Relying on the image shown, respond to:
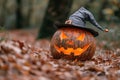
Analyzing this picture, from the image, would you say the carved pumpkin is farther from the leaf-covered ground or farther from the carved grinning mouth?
the leaf-covered ground

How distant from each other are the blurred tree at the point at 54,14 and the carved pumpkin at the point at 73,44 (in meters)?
8.50

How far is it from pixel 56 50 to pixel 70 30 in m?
0.49

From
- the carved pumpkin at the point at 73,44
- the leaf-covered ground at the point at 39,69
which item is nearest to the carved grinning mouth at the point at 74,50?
the carved pumpkin at the point at 73,44

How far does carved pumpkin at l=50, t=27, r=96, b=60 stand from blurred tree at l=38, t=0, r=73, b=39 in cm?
850

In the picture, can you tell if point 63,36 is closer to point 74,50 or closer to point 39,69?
point 74,50

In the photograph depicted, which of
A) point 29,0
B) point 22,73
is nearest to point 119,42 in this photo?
point 22,73

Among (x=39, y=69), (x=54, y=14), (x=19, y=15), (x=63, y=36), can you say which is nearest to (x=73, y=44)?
(x=63, y=36)

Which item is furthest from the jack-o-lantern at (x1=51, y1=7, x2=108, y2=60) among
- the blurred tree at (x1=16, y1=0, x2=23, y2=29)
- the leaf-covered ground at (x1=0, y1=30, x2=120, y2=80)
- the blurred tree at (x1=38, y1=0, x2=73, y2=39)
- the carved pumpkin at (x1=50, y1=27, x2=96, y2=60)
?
the blurred tree at (x1=16, y1=0, x2=23, y2=29)

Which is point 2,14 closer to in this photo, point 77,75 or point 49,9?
point 49,9

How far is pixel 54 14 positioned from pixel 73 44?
8.95 metres

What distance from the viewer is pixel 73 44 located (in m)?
8.48

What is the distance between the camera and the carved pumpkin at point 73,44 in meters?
8.48

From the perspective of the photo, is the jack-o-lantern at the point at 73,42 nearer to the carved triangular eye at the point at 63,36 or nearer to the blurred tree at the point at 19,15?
the carved triangular eye at the point at 63,36

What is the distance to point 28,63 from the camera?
643 centimetres
